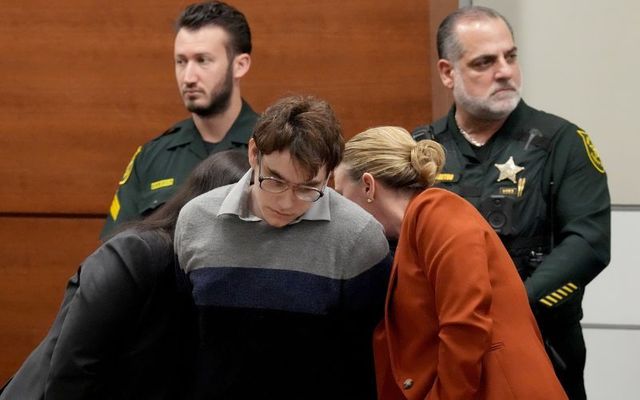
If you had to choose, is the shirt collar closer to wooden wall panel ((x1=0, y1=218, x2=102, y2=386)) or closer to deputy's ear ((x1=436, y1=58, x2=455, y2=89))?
deputy's ear ((x1=436, y1=58, x2=455, y2=89))

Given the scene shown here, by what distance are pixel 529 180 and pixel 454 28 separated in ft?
1.75

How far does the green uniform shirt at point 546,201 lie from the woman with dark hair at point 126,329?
99cm

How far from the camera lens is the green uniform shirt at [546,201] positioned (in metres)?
2.70

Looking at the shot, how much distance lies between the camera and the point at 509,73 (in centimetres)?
293

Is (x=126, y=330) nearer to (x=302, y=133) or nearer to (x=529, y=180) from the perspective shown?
(x=302, y=133)

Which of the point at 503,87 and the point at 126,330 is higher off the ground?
the point at 503,87

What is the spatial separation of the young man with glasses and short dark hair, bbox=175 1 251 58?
4.53 feet

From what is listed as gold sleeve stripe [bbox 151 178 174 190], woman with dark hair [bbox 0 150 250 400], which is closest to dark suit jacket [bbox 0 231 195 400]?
woman with dark hair [bbox 0 150 250 400]

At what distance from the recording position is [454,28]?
3.04 meters

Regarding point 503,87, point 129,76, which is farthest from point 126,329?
point 129,76

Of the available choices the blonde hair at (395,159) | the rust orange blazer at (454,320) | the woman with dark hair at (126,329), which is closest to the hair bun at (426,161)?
the blonde hair at (395,159)

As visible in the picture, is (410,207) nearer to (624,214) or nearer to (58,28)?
(624,214)

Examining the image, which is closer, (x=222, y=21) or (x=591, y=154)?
(x=591, y=154)

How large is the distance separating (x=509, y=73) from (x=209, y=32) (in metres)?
0.98
